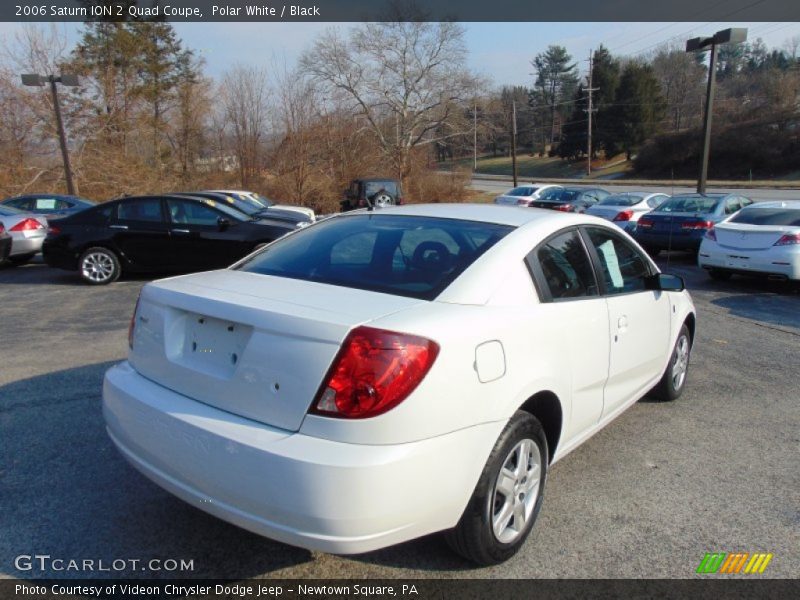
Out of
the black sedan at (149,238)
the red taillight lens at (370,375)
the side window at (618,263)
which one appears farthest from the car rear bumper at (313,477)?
the black sedan at (149,238)

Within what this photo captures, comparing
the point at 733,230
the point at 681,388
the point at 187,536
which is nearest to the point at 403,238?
the point at 187,536

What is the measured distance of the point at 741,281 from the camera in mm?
10859

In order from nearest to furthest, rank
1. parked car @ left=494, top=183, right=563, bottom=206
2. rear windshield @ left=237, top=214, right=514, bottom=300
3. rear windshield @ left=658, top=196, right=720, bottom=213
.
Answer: rear windshield @ left=237, top=214, right=514, bottom=300, rear windshield @ left=658, top=196, right=720, bottom=213, parked car @ left=494, top=183, right=563, bottom=206

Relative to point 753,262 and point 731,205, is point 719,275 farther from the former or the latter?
point 731,205

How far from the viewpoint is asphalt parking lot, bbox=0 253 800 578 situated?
2.67 m

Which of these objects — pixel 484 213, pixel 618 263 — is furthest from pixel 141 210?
pixel 618 263

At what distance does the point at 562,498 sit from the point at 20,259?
42.0 feet

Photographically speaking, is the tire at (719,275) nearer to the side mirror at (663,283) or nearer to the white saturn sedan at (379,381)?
the side mirror at (663,283)

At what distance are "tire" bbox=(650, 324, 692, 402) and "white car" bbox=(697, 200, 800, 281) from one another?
18.6 ft

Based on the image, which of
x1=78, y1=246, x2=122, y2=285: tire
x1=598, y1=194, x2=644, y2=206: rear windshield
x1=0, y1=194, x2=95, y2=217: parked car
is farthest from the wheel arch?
x1=0, y1=194, x2=95, y2=217: parked car

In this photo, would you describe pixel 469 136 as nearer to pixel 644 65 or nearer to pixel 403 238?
pixel 644 65

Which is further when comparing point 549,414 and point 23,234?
point 23,234

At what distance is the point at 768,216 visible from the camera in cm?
1013

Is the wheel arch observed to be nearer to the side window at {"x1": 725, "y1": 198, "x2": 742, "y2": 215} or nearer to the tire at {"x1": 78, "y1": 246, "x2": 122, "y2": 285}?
the tire at {"x1": 78, "y1": 246, "x2": 122, "y2": 285}
